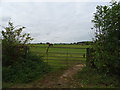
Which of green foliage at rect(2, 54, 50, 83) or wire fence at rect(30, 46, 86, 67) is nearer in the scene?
green foliage at rect(2, 54, 50, 83)

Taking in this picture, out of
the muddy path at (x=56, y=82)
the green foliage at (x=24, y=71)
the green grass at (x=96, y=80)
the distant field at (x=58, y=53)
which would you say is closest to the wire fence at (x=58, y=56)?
the distant field at (x=58, y=53)

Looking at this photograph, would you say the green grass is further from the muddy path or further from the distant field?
the distant field

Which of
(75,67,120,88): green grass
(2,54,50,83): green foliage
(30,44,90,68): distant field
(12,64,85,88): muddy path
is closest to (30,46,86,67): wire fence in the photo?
(30,44,90,68): distant field

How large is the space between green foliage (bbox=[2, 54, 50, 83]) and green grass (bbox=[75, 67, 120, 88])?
2112 mm

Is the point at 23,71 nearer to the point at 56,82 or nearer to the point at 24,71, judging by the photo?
the point at 24,71

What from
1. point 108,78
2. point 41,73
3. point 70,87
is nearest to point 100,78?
point 108,78

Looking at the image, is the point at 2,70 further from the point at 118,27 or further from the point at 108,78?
the point at 118,27

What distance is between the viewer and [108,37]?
747 centimetres

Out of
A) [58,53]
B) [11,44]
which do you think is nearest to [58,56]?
[58,53]

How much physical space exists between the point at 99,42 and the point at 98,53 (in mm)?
606

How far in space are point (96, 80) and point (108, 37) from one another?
2.14m

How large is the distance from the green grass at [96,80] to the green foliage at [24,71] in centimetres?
211

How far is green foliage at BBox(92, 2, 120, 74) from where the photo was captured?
23.7ft

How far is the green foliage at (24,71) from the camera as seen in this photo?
747cm
